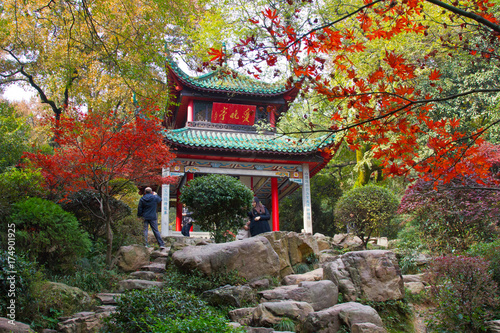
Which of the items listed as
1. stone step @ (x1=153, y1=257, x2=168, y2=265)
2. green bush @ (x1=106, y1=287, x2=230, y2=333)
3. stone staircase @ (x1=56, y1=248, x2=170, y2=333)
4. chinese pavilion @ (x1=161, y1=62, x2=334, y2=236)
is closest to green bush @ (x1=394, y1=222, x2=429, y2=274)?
chinese pavilion @ (x1=161, y1=62, x2=334, y2=236)

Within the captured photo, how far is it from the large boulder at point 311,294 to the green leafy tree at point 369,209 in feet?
15.8

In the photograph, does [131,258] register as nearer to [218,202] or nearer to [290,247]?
[218,202]

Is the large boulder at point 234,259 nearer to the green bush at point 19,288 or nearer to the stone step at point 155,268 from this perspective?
the stone step at point 155,268

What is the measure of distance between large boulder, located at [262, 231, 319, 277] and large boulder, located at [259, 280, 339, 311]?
6.02 ft

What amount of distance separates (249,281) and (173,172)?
6.10 m

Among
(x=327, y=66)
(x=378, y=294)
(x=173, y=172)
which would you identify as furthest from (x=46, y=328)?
(x=327, y=66)

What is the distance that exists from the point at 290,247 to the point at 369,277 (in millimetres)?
2567

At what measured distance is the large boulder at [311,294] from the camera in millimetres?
5920

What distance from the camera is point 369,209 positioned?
10617 mm

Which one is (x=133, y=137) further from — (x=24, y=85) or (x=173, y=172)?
(x=24, y=85)

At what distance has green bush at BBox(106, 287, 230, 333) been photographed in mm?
4000

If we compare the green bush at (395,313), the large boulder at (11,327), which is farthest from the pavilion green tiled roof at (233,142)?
the large boulder at (11,327)

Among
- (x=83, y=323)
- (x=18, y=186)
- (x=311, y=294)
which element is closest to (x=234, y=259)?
(x=311, y=294)

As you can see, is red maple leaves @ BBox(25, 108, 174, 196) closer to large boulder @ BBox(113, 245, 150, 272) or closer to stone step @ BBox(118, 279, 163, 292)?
large boulder @ BBox(113, 245, 150, 272)
